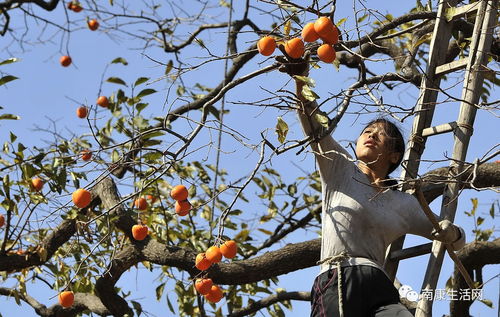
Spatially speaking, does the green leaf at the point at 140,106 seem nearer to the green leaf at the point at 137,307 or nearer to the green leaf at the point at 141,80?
the green leaf at the point at 141,80

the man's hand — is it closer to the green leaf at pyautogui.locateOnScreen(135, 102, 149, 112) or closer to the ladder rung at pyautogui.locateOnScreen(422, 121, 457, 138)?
the ladder rung at pyautogui.locateOnScreen(422, 121, 457, 138)

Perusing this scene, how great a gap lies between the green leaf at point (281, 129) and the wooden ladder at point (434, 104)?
414mm

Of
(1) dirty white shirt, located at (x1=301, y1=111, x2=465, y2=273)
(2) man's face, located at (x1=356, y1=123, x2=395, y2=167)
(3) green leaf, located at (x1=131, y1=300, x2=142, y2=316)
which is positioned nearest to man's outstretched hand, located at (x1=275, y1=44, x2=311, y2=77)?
(1) dirty white shirt, located at (x1=301, y1=111, x2=465, y2=273)

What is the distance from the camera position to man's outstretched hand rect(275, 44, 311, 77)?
7.24 feet

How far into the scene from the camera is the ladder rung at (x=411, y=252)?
2.52 meters

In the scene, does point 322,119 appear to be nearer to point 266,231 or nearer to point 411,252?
point 411,252

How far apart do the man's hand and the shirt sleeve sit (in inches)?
12.1

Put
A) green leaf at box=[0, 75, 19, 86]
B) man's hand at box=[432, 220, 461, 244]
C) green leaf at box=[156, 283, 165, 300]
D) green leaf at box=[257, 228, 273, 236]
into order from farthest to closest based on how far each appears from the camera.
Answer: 1. green leaf at box=[257, 228, 273, 236]
2. green leaf at box=[156, 283, 165, 300]
3. green leaf at box=[0, 75, 19, 86]
4. man's hand at box=[432, 220, 461, 244]

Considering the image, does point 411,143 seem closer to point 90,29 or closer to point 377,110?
point 377,110

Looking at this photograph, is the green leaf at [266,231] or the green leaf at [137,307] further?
the green leaf at [266,231]

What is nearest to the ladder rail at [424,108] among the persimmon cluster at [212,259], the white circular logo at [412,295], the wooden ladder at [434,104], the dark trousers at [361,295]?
the wooden ladder at [434,104]

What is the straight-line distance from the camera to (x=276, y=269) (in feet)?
10.3

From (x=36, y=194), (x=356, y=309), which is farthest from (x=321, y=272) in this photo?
(x=36, y=194)

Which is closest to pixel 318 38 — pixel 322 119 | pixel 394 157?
pixel 322 119
